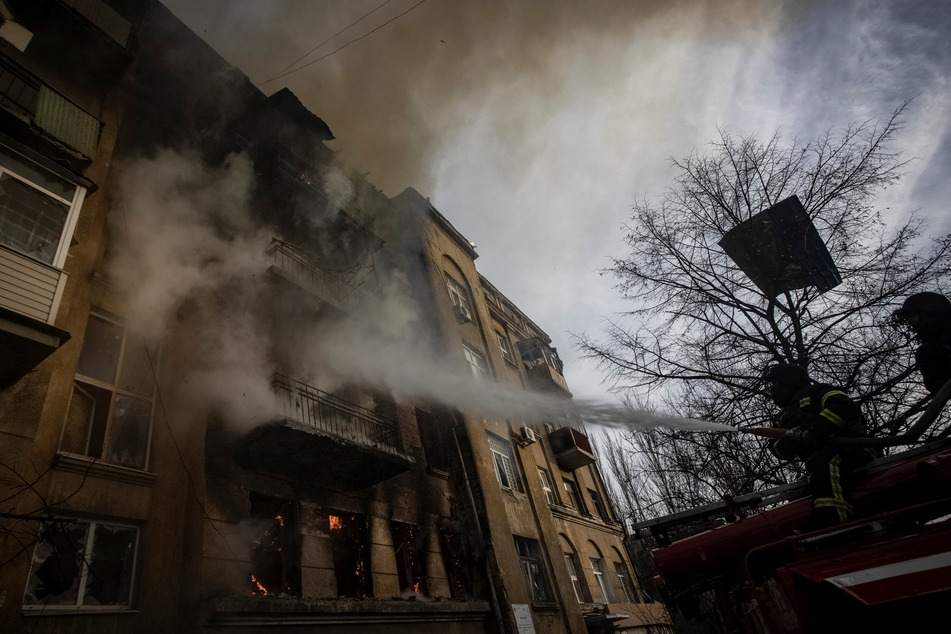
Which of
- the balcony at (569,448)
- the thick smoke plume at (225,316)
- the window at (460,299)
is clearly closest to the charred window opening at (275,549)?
the thick smoke plume at (225,316)

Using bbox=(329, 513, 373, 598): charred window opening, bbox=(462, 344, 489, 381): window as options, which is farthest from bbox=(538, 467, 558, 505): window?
bbox=(329, 513, 373, 598): charred window opening

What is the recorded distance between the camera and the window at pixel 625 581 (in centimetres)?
1883

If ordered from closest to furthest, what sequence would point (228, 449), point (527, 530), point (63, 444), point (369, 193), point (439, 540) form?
point (63, 444) → point (228, 449) → point (439, 540) → point (527, 530) → point (369, 193)

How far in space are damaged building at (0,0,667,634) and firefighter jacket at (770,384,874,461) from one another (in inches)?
262

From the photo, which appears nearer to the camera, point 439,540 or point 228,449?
point 228,449

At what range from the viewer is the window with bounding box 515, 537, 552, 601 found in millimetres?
12820

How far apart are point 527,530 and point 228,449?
8.89 m

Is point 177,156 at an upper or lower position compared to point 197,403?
upper

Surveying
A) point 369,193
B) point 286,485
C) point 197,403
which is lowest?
point 286,485

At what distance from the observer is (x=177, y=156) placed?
10.1 m

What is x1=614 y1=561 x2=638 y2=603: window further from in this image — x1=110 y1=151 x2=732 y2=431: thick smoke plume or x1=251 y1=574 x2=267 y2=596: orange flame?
x1=251 y1=574 x2=267 y2=596: orange flame

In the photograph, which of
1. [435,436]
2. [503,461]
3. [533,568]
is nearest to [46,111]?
[435,436]

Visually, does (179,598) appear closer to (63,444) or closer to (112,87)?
(63,444)

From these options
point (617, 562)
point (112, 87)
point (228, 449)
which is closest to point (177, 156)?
point (112, 87)
